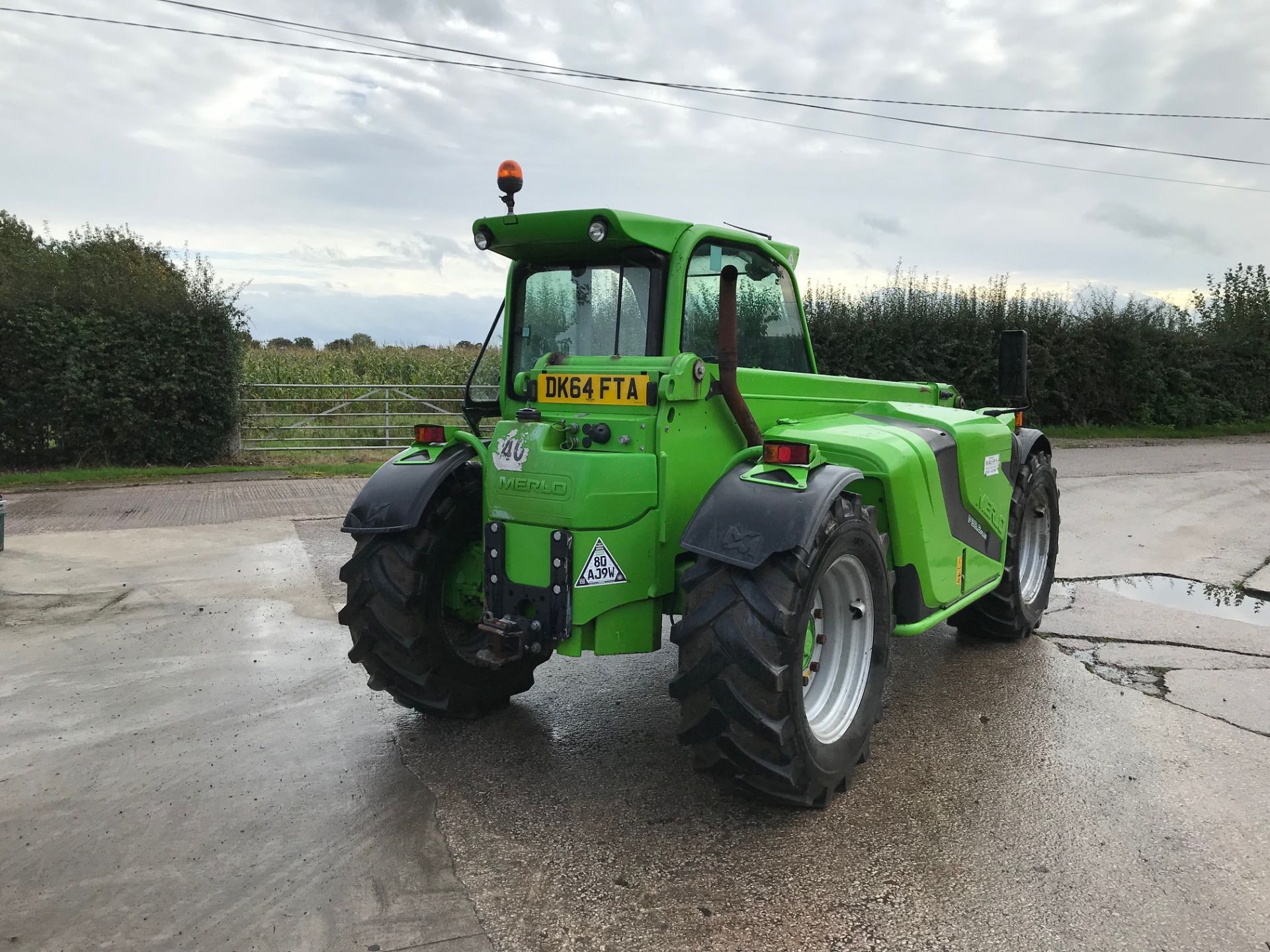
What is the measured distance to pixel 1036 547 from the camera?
20.5 feet

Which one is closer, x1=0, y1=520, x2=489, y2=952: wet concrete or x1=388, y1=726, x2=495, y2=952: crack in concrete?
x1=388, y1=726, x2=495, y2=952: crack in concrete

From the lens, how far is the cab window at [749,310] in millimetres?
4168

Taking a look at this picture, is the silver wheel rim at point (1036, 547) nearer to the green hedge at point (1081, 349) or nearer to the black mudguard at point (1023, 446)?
the black mudguard at point (1023, 446)

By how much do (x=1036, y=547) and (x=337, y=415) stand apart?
1323 cm

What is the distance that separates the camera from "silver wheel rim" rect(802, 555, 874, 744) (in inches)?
152

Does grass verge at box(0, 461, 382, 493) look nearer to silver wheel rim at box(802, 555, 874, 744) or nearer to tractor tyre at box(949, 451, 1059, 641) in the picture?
tractor tyre at box(949, 451, 1059, 641)

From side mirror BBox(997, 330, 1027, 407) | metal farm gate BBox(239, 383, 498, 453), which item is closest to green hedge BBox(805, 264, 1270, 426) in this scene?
metal farm gate BBox(239, 383, 498, 453)

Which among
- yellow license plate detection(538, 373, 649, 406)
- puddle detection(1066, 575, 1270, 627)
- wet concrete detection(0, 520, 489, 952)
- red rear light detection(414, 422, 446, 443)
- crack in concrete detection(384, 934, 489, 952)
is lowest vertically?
wet concrete detection(0, 520, 489, 952)

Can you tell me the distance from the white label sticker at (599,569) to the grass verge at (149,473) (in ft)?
Result: 33.3

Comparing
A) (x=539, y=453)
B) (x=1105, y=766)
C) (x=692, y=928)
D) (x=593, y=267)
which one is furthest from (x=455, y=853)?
(x=1105, y=766)

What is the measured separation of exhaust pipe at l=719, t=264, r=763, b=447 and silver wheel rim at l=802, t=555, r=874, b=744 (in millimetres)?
713

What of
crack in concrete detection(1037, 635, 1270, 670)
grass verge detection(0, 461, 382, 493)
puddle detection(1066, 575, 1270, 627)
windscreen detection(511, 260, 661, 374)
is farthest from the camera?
grass verge detection(0, 461, 382, 493)

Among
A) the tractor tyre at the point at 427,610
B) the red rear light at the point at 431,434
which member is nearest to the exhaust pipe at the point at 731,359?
the tractor tyre at the point at 427,610

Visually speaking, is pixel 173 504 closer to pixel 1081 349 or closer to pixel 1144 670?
pixel 1144 670
